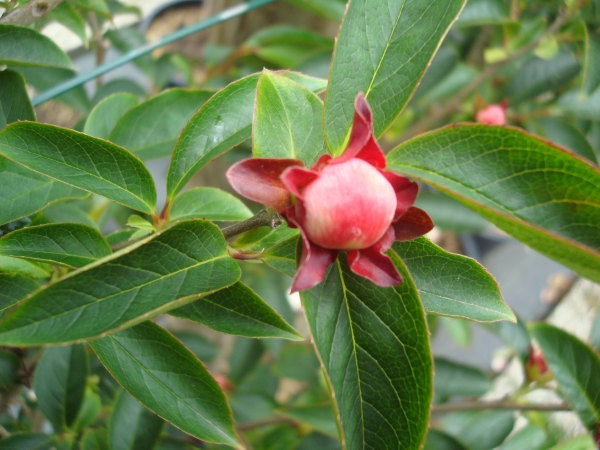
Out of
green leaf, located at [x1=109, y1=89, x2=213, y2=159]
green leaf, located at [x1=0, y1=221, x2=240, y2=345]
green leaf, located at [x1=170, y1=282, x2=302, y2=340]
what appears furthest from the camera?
green leaf, located at [x1=109, y1=89, x2=213, y2=159]

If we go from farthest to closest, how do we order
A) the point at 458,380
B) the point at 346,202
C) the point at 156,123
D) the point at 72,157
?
the point at 458,380 → the point at 156,123 → the point at 72,157 → the point at 346,202

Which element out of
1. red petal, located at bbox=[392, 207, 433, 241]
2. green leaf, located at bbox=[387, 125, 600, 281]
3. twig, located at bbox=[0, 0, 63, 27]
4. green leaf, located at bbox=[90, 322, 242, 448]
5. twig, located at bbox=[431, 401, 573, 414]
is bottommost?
twig, located at bbox=[431, 401, 573, 414]

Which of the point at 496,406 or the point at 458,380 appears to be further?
the point at 458,380

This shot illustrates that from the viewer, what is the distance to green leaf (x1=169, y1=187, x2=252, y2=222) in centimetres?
49

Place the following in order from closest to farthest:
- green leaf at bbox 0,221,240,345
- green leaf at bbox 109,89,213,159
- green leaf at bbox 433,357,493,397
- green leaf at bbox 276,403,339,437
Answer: green leaf at bbox 0,221,240,345, green leaf at bbox 109,89,213,159, green leaf at bbox 276,403,339,437, green leaf at bbox 433,357,493,397

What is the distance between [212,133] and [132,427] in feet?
1.50

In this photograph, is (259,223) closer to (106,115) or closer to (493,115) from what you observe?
(106,115)

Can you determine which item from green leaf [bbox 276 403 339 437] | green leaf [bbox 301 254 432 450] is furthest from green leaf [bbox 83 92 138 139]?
green leaf [bbox 276 403 339 437]

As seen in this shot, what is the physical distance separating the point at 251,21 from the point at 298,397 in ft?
3.57

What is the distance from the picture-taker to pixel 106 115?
25.3 inches

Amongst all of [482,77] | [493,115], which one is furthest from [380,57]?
[482,77]

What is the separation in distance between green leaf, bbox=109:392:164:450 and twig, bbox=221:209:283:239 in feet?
1.35

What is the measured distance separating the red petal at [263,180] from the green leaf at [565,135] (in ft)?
3.03

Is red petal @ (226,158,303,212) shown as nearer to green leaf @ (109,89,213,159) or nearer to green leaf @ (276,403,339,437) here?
green leaf @ (109,89,213,159)
